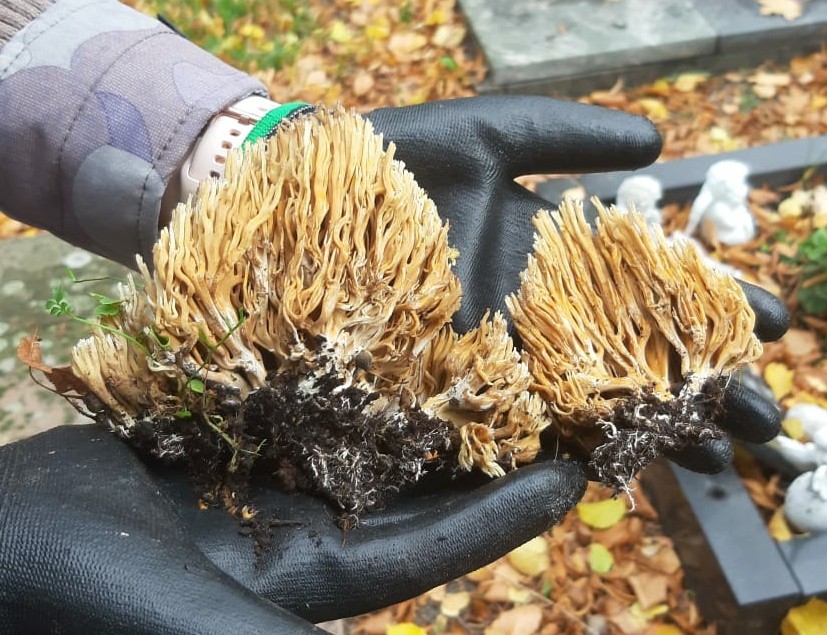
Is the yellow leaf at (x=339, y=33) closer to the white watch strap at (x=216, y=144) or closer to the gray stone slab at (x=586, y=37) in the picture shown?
the gray stone slab at (x=586, y=37)

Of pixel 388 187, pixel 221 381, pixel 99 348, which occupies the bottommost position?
pixel 221 381

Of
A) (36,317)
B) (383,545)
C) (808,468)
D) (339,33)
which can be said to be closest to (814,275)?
(808,468)

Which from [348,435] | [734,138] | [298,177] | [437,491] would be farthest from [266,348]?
[734,138]

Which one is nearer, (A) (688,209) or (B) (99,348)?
(B) (99,348)

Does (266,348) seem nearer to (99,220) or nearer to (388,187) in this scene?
(388,187)

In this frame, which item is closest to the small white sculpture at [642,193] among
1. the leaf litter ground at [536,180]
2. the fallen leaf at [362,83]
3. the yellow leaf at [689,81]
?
the leaf litter ground at [536,180]

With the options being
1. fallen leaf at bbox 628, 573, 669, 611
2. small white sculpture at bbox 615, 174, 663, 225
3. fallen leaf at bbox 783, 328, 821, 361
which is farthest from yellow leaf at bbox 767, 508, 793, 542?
small white sculpture at bbox 615, 174, 663, 225

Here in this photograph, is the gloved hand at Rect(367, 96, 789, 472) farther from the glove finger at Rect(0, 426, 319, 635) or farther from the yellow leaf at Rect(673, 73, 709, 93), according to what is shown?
the yellow leaf at Rect(673, 73, 709, 93)
